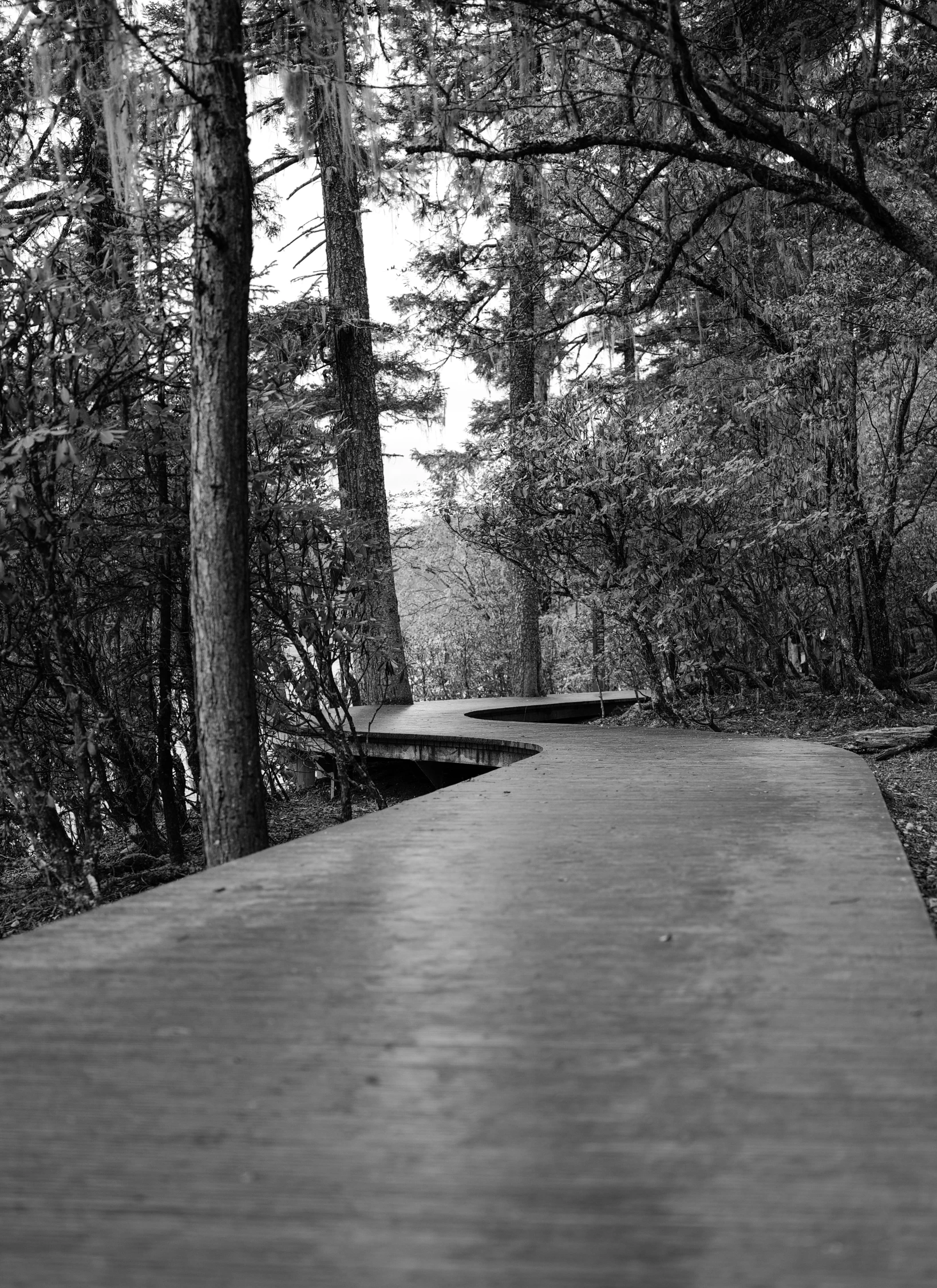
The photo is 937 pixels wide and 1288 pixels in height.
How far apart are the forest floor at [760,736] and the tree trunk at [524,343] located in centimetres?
236

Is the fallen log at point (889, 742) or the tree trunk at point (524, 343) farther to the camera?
the tree trunk at point (524, 343)

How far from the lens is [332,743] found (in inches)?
276

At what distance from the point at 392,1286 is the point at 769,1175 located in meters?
0.53

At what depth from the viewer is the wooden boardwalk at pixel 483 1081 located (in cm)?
126

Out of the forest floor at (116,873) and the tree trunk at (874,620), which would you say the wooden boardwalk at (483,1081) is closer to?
the forest floor at (116,873)

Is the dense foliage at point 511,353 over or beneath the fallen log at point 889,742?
over

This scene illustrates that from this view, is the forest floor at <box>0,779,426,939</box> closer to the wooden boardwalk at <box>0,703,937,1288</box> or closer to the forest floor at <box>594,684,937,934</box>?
the wooden boardwalk at <box>0,703,937,1288</box>

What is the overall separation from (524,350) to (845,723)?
6136mm

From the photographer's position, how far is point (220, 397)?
4992 millimetres

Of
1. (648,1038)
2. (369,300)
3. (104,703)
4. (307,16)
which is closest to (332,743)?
(104,703)

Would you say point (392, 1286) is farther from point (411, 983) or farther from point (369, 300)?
point (369, 300)

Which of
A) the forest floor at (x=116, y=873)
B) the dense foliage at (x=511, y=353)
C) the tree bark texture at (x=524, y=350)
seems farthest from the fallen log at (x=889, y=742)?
the forest floor at (x=116, y=873)

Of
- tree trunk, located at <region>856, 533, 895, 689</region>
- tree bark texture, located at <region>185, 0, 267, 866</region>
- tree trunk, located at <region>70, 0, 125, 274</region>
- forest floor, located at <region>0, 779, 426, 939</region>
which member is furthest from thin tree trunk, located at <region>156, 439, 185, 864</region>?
tree trunk, located at <region>856, 533, 895, 689</region>

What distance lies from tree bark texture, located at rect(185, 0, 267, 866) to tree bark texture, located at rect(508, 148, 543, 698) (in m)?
4.27
